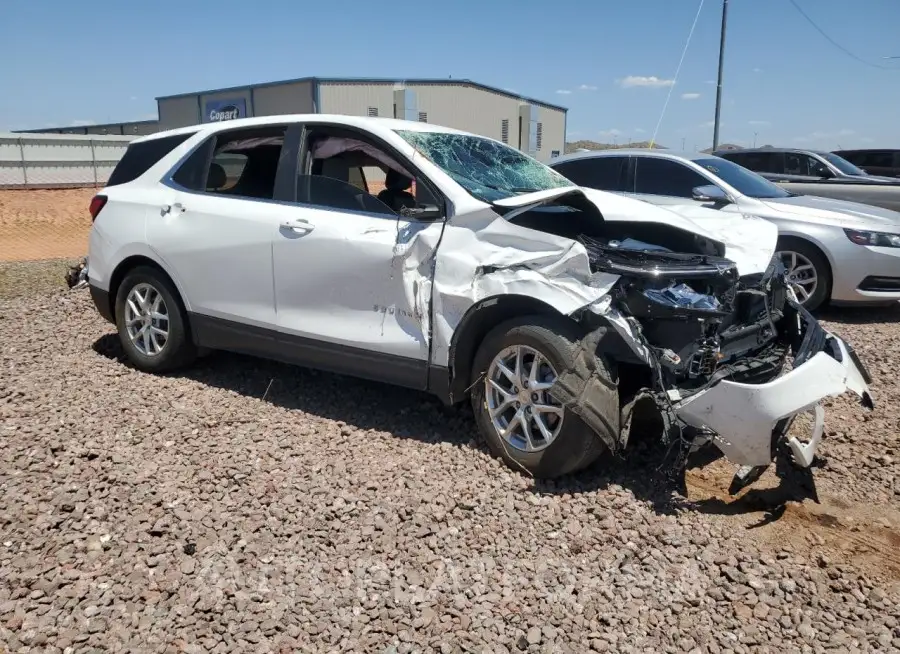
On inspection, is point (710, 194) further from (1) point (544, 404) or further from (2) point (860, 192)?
(2) point (860, 192)

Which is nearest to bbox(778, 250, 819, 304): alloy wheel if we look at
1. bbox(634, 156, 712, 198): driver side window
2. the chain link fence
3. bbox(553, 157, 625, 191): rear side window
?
bbox(634, 156, 712, 198): driver side window

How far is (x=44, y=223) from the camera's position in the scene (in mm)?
21891

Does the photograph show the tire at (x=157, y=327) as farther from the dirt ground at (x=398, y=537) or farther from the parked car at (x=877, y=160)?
the parked car at (x=877, y=160)

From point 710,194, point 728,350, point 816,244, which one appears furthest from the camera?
point 816,244

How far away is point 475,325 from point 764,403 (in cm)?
152

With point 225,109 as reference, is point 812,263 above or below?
below

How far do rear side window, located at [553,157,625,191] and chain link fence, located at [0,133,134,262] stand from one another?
14.0m

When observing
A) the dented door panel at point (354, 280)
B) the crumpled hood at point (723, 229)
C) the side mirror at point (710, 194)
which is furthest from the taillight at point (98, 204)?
the side mirror at point (710, 194)

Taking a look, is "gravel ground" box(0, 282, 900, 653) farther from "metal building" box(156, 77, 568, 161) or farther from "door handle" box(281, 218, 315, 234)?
"metal building" box(156, 77, 568, 161)

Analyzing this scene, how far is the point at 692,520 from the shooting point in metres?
3.62

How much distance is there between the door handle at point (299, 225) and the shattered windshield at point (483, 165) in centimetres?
81

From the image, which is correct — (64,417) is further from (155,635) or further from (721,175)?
(721,175)

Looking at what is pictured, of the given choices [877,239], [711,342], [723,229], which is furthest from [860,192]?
[711,342]

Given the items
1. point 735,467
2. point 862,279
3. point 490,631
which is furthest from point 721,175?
point 490,631
